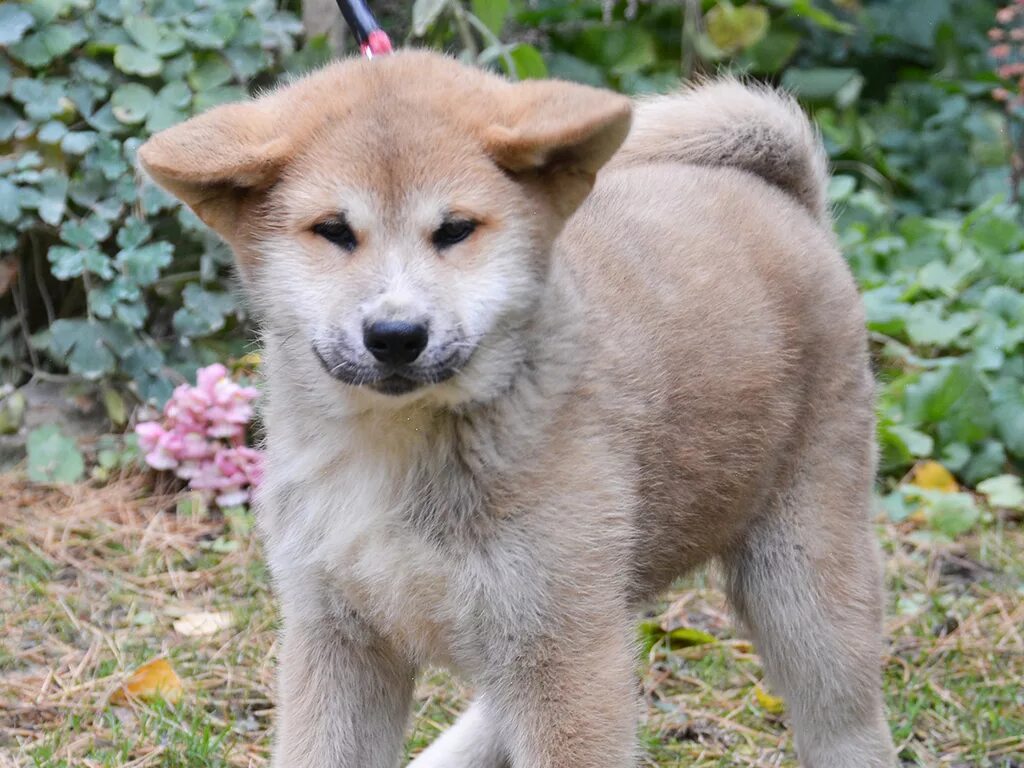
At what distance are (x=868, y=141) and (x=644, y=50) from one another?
4.94ft

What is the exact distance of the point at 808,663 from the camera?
10.6 ft

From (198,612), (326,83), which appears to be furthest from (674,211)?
(198,612)

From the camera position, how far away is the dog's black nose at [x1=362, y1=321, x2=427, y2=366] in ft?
7.47

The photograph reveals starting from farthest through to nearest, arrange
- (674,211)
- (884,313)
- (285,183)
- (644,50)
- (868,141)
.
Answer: (868,141)
(644,50)
(884,313)
(674,211)
(285,183)

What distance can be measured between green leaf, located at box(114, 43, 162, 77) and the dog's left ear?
2612 millimetres

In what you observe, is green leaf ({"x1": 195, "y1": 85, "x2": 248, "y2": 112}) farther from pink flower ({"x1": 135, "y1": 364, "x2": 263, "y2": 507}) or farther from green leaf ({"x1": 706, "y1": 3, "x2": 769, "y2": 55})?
green leaf ({"x1": 706, "y1": 3, "x2": 769, "y2": 55})

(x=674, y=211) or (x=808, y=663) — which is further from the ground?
(x=674, y=211)

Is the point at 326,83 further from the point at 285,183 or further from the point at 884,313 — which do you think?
the point at 884,313

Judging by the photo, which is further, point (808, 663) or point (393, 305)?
point (808, 663)

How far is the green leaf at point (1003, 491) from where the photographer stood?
502cm

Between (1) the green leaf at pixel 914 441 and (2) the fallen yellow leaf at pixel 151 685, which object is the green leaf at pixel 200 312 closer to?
(2) the fallen yellow leaf at pixel 151 685

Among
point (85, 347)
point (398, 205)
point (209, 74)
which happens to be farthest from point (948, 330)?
point (398, 205)

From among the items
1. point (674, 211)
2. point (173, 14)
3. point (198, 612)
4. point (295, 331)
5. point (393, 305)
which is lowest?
point (198, 612)

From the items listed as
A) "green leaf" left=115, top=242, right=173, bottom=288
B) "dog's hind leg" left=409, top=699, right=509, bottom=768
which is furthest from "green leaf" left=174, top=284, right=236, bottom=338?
"dog's hind leg" left=409, top=699, right=509, bottom=768
